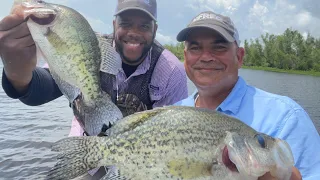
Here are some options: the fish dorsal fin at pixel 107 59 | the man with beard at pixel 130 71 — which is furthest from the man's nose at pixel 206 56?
the man with beard at pixel 130 71

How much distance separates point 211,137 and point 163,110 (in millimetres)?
485

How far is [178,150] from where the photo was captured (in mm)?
2904

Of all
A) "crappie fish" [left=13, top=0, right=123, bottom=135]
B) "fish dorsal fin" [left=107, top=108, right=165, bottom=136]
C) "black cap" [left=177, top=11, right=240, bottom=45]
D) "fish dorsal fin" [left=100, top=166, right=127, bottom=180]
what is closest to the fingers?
"crappie fish" [left=13, top=0, right=123, bottom=135]

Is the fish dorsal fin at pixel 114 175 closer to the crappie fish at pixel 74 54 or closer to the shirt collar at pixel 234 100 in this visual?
the crappie fish at pixel 74 54

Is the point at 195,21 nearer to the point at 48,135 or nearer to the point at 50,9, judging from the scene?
the point at 50,9

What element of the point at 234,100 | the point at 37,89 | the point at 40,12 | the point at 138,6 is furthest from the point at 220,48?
the point at 37,89

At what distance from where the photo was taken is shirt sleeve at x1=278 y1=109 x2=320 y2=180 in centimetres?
342

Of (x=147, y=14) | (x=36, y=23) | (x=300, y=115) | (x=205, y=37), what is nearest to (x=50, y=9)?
(x=36, y=23)

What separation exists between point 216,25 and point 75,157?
7.59ft

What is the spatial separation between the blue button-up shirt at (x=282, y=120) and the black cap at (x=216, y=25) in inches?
25.6

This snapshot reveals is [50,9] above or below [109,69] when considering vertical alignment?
above

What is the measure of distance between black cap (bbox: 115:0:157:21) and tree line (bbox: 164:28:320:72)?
101 metres

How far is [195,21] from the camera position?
176 inches

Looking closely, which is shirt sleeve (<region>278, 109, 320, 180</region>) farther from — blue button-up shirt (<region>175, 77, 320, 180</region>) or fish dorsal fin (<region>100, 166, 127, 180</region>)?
fish dorsal fin (<region>100, 166, 127, 180</region>)
